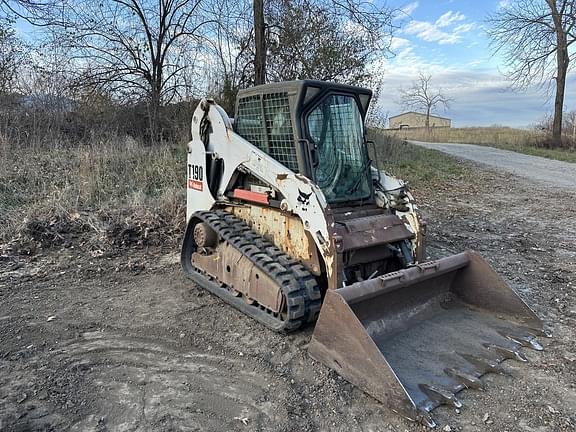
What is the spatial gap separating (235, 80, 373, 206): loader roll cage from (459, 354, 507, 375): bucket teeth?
1542mm

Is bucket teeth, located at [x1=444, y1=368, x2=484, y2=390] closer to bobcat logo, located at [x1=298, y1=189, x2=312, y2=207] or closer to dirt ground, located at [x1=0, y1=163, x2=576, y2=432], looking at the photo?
dirt ground, located at [x1=0, y1=163, x2=576, y2=432]

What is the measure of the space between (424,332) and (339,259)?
836mm

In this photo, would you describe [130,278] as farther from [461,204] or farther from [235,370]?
[461,204]

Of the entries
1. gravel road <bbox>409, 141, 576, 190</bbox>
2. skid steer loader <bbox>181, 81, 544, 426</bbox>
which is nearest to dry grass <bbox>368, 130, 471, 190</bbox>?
gravel road <bbox>409, 141, 576, 190</bbox>

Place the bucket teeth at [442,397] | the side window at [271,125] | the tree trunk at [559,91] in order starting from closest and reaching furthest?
1. the bucket teeth at [442,397]
2. the side window at [271,125]
3. the tree trunk at [559,91]

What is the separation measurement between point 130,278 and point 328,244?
2.55m

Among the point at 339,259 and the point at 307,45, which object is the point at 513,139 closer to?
the point at 307,45

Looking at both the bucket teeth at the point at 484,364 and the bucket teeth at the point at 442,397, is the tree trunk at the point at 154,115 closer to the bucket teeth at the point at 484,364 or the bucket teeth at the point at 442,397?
the bucket teeth at the point at 484,364

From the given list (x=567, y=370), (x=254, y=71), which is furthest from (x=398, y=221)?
(x=254, y=71)

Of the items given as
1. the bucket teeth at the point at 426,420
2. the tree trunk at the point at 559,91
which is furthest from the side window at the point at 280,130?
the tree trunk at the point at 559,91

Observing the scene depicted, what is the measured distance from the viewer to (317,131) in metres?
3.76

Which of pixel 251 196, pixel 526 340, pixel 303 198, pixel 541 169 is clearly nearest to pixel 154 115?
pixel 251 196

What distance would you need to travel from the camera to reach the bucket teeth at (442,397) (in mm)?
2541

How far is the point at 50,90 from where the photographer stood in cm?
1045
